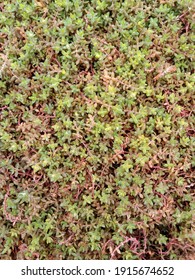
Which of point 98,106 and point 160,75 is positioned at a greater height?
point 160,75

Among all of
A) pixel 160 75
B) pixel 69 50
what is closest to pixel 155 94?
pixel 160 75

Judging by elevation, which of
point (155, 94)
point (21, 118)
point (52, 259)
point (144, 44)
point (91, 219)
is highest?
point (144, 44)

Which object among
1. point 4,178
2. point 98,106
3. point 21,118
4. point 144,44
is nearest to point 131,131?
point 98,106

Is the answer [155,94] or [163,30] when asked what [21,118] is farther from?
[163,30]

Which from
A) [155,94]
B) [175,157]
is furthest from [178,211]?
[155,94]

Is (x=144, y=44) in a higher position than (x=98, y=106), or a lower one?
higher

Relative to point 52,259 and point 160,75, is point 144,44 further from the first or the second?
point 52,259

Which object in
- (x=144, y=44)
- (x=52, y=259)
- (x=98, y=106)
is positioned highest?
(x=144, y=44)
